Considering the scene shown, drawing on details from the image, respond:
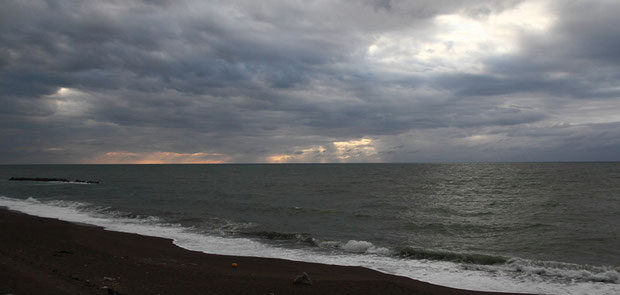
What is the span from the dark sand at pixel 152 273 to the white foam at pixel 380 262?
1.06m

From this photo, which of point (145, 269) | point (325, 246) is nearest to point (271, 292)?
point (145, 269)

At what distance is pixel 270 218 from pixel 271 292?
16126 mm

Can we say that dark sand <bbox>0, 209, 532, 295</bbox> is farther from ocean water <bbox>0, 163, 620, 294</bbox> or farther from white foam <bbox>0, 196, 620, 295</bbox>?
ocean water <bbox>0, 163, 620, 294</bbox>

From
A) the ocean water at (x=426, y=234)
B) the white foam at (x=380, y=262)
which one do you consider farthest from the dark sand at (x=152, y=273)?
the ocean water at (x=426, y=234)

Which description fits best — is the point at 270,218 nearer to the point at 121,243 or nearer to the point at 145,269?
the point at 121,243

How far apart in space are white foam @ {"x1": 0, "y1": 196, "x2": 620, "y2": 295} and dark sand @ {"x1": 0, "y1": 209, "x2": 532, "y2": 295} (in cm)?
106

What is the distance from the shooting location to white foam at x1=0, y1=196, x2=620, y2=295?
10922 millimetres

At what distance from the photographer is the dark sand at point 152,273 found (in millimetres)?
8703

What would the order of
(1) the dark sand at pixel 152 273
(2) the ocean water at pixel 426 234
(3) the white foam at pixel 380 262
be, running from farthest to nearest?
(2) the ocean water at pixel 426 234
(3) the white foam at pixel 380 262
(1) the dark sand at pixel 152 273

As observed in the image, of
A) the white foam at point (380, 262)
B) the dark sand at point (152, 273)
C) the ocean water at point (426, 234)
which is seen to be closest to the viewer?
the dark sand at point (152, 273)

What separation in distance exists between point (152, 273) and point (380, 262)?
824cm

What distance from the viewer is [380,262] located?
14102mm

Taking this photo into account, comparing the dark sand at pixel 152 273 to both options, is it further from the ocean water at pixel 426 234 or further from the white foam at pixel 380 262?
the ocean water at pixel 426 234

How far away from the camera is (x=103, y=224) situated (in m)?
22.4
